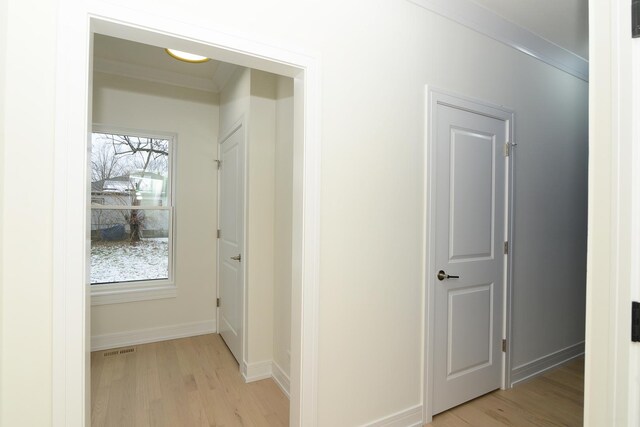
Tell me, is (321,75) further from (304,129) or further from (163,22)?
(163,22)

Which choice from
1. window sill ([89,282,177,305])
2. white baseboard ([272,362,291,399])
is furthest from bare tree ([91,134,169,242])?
white baseboard ([272,362,291,399])

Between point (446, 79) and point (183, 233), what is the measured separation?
9.74 feet

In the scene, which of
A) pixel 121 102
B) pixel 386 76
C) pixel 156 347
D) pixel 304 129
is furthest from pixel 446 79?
pixel 156 347

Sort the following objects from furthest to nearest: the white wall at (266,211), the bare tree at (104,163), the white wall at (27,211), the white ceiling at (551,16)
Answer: the bare tree at (104,163), the white wall at (266,211), the white ceiling at (551,16), the white wall at (27,211)

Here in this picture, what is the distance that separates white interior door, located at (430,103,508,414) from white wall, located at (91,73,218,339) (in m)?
2.54

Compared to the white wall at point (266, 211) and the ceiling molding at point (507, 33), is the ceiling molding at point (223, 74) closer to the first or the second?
the white wall at point (266, 211)

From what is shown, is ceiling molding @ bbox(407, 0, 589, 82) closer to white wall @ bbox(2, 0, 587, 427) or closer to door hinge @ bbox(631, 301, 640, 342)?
white wall @ bbox(2, 0, 587, 427)

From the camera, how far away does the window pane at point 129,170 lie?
10.6 ft

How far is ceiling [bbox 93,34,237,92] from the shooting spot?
2893 mm

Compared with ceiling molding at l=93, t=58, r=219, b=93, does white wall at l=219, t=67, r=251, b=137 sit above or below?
below

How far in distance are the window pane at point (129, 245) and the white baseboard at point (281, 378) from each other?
1.72 metres

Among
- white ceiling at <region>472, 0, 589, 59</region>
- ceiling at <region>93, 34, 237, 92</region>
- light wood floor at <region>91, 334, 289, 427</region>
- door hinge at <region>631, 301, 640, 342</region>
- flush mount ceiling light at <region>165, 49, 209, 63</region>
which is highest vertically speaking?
white ceiling at <region>472, 0, 589, 59</region>

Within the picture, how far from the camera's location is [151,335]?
3.37m

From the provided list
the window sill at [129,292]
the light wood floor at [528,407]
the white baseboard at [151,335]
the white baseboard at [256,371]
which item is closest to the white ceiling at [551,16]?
the light wood floor at [528,407]
